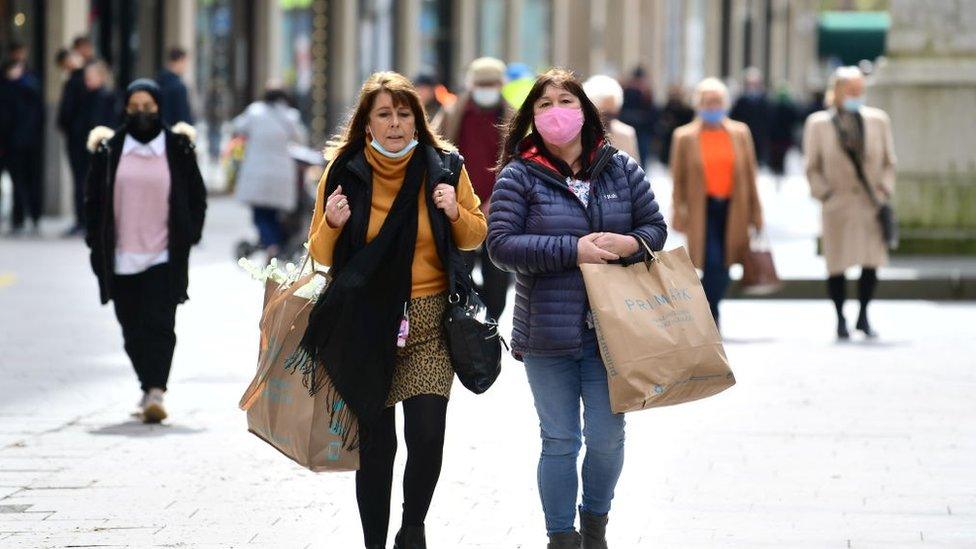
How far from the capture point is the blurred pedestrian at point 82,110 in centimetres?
2044

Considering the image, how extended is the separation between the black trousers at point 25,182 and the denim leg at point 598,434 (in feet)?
49.6

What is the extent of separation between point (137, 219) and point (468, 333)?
365 centimetres

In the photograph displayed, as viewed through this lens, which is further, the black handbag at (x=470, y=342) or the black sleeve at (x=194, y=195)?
the black sleeve at (x=194, y=195)

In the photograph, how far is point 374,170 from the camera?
20.9ft

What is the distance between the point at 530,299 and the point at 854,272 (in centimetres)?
1065

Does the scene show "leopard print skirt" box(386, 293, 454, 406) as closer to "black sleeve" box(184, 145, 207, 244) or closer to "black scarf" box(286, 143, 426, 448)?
"black scarf" box(286, 143, 426, 448)

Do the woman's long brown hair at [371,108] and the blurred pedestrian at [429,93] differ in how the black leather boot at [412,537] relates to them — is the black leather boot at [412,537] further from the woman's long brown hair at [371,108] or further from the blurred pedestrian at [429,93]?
the blurred pedestrian at [429,93]

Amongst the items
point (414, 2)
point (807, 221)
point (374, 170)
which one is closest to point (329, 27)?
point (414, 2)

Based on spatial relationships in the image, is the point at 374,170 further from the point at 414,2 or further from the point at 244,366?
the point at 414,2

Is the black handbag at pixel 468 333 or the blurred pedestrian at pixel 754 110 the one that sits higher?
the black handbag at pixel 468 333

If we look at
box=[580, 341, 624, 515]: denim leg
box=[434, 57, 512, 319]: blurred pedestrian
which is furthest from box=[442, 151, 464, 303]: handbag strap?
box=[434, 57, 512, 319]: blurred pedestrian

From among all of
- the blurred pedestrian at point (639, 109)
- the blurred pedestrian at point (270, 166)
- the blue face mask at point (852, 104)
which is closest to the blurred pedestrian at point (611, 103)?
the blue face mask at point (852, 104)

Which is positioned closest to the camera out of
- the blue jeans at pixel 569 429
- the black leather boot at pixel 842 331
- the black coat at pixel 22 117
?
the blue jeans at pixel 569 429

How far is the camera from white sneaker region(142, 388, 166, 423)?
9.65 m
